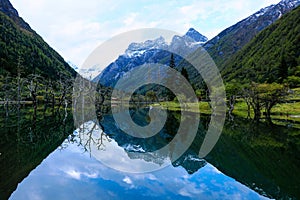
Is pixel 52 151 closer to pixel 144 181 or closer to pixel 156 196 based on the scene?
pixel 144 181

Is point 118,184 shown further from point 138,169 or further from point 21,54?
point 21,54

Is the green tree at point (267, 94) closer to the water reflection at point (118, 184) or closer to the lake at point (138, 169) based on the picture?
the lake at point (138, 169)

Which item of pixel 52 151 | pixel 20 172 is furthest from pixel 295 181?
pixel 52 151

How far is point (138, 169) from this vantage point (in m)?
14.4

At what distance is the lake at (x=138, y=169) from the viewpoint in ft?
35.8

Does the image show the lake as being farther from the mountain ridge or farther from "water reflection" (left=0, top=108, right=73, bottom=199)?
the mountain ridge

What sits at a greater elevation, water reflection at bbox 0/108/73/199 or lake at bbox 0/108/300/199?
water reflection at bbox 0/108/73/199

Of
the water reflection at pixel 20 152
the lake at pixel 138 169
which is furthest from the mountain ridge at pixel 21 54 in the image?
the lake at pixel 138 169

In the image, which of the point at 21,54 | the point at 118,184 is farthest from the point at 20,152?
the point at 21,54

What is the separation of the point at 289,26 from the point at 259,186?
168431mm

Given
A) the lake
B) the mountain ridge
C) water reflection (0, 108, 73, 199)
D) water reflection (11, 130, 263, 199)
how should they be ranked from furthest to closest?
1. the mountain ridge
2. water reflection (0, 108, 73, 199)
3. the lake
4. water reflection (11, 130, 263, 199)

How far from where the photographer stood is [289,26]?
510 ft

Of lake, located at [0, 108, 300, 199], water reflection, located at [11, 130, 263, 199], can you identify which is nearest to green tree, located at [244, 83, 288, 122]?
lake, located at [0, 108, 300, 199]

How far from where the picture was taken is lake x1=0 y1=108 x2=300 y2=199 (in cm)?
1091
